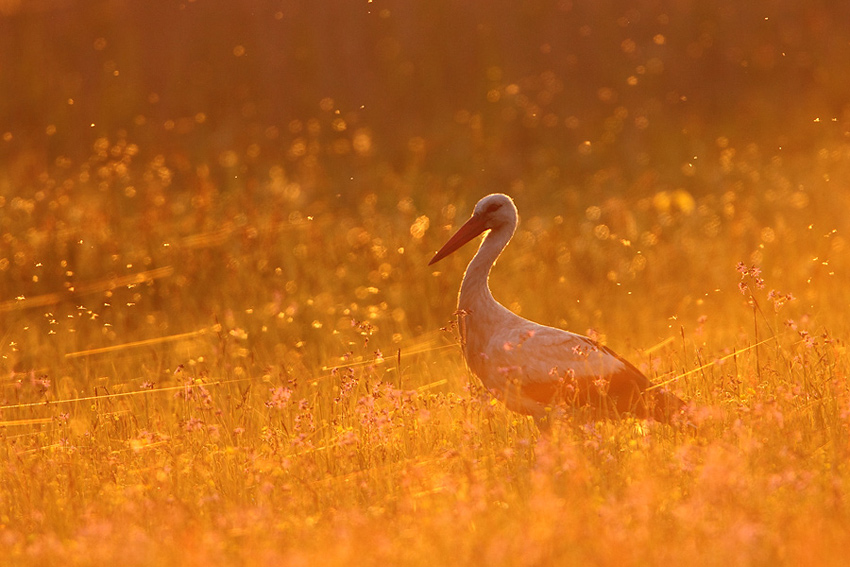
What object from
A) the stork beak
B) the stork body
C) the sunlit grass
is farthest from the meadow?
the stork beak

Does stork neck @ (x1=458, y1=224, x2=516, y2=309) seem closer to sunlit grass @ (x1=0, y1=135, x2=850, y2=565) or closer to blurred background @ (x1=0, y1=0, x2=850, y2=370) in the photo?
sunlit grass @ (x1=0, y1=135, x2=850, y2=565)

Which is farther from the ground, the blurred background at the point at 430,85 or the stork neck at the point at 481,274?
the blurred background at the point at 430,85

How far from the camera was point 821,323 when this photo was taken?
7.66m

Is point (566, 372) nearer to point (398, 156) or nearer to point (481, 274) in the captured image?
point (481, 274)

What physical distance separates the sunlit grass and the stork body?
171mm

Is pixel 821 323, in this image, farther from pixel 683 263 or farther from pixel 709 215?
pixel 709 215

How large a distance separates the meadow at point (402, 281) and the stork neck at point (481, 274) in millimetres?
594

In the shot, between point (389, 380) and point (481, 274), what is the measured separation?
156 centimetres

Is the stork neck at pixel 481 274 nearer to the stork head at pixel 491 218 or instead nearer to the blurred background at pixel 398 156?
the stork head at pixel 491 218

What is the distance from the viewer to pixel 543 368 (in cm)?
605

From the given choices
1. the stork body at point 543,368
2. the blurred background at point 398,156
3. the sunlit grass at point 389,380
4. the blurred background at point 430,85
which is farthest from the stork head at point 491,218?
the blurred background at point 430,85

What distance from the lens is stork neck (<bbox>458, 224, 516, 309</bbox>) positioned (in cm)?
652

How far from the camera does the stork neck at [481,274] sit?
257 inches

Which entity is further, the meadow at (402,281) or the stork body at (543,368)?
the stork body at (543,368)
